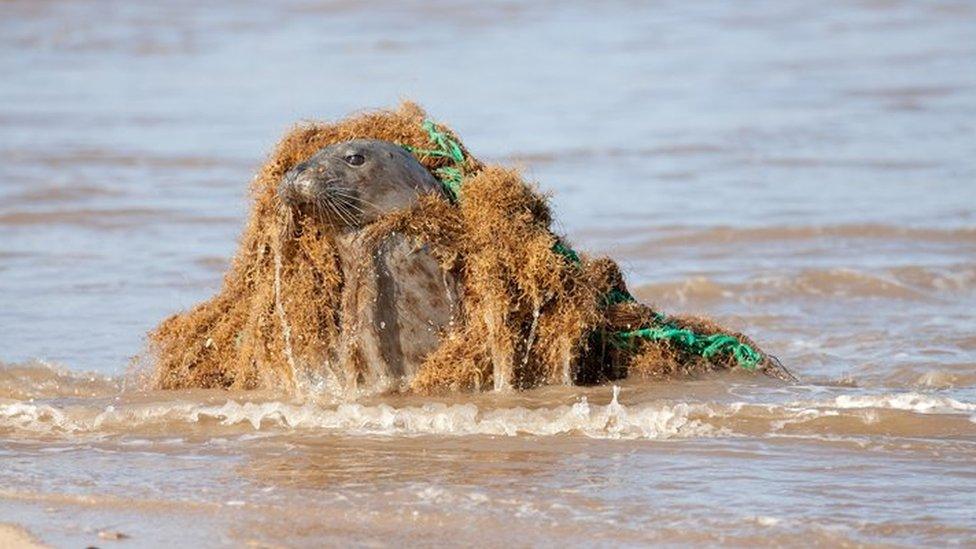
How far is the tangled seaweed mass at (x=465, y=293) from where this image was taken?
21.2 feet

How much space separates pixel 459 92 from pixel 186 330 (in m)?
11.2

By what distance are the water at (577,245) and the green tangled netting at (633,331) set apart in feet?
0.97

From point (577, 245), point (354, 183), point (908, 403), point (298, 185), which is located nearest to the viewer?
point (298, 185)

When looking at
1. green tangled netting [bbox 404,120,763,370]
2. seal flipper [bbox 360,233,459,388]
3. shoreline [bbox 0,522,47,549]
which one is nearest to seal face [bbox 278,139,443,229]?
seal flipper [bbox 360,233,459,388]

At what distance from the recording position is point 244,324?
695 centimetres

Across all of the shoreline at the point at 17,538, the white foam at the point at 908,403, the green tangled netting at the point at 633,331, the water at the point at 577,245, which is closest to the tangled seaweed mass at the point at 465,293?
the green tangled netting at the point at 633,331

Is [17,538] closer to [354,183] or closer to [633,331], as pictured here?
[354,183]

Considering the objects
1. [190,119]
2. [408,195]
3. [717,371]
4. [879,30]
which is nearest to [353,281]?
[408,195]

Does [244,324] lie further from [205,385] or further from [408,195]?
[408,195]

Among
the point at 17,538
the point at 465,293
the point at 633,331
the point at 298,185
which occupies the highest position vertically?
the point at 298,185

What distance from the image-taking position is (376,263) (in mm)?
6359

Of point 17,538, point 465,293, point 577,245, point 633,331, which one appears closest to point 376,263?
point 465,293

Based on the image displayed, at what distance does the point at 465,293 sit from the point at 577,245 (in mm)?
4852

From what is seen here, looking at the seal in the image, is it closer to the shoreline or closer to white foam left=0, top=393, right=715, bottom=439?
white foam left=0, top=393, right=715, bottom=439
